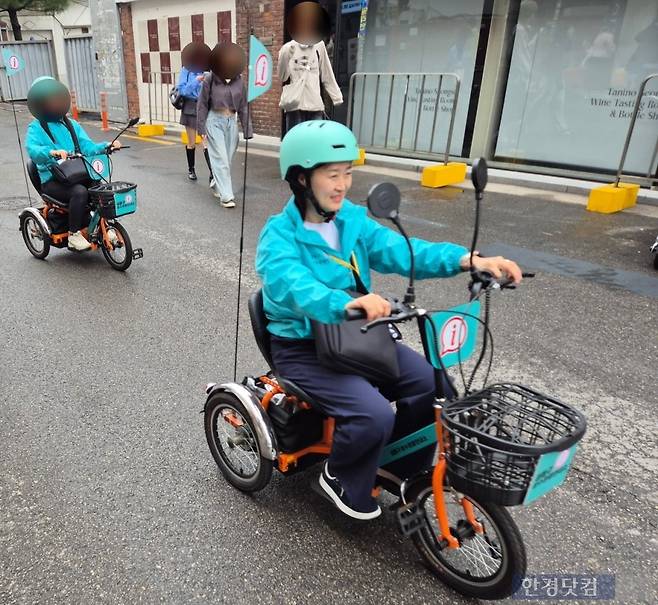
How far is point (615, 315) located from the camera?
454cm

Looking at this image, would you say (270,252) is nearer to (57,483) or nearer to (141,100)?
(57,483)

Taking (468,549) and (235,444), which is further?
(235,444)

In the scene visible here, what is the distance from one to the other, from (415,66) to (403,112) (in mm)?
926

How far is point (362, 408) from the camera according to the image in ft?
6.75

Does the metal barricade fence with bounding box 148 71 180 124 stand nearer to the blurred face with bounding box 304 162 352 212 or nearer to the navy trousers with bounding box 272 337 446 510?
the blurred face with bounding box 304 162 352 212

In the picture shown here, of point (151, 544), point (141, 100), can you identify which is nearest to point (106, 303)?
point (151, 544)

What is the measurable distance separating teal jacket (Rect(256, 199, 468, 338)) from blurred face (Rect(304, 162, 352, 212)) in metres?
0.12

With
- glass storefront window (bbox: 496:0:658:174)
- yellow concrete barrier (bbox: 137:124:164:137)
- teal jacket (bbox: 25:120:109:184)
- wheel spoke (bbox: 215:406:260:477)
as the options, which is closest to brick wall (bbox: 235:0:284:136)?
yellow concrete barrier (bbox: 137:124:164:137)

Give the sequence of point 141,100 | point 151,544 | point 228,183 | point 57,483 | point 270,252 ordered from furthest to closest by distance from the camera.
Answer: point 141,100, point 228,183, point 57,483, point 151,544, point 270,252

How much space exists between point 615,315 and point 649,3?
6.32m

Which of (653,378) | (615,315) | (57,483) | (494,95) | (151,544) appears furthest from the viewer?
(494,95)

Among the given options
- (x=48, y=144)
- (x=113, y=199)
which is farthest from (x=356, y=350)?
(x=48, y=144)

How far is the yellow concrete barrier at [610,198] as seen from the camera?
776 cm

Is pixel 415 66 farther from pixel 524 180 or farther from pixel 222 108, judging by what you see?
pixel 222 108
